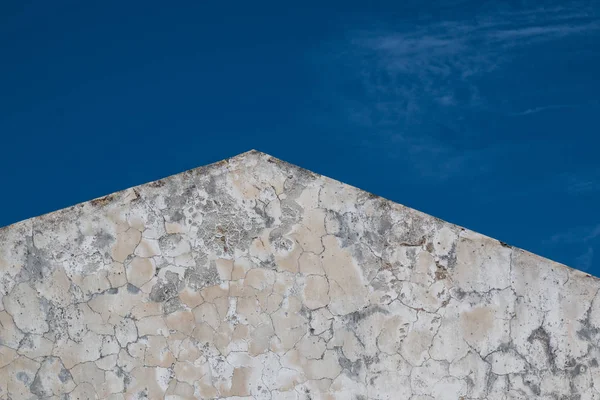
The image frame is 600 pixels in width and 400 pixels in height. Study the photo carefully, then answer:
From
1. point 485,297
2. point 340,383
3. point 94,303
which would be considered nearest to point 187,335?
point 94,303

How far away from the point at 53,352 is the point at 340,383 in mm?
1400

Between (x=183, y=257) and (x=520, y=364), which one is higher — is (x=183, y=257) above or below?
above

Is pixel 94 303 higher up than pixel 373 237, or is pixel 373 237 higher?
pixel 373 237

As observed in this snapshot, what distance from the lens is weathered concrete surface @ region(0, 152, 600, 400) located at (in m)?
4.05

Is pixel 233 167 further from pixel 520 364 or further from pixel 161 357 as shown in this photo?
pixel 520 364

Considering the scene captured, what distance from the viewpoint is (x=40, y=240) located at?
4117 mm

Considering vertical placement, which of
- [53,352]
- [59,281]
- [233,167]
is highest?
[233,167]

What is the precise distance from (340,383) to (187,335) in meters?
0.77

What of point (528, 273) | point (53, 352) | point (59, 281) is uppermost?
point (528, 273)

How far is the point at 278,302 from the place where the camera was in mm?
4066

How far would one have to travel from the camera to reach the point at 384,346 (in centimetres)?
406

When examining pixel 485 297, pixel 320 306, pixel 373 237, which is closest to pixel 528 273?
pixel 485 297

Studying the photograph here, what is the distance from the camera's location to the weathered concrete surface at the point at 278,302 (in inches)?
160

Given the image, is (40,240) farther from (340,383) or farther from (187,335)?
(340,383)
